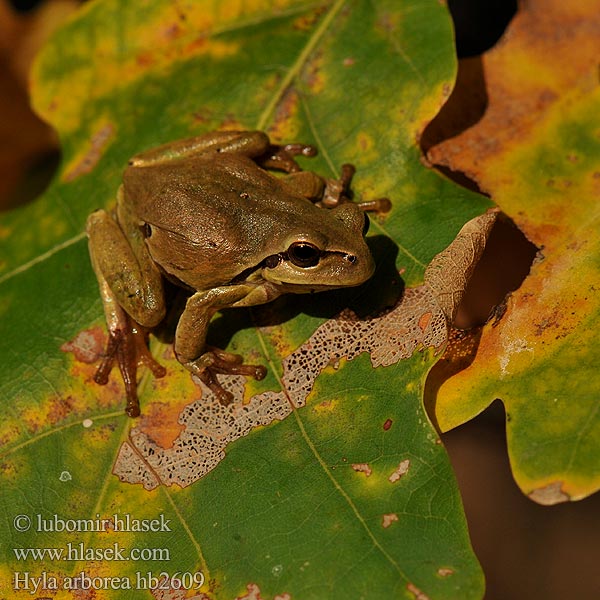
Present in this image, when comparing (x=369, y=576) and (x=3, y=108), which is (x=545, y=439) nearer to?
(x=369, y=576)

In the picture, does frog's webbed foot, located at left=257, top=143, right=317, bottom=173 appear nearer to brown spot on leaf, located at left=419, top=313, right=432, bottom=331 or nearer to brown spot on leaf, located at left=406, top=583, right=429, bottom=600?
brown spot on leaf, located at left=419, top=313, right=432, bottom=331

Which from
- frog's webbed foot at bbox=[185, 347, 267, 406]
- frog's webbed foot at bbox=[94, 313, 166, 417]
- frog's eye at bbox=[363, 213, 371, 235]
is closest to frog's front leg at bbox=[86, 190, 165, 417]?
frog's webbed foot at bbox=[94, 313, 166, 417]

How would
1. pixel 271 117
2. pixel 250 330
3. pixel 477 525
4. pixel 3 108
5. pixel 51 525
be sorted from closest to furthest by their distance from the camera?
1. pixel 51 525
2. pixel 250 330
3. pixel 271 117
4. pixel 477 525
5. pixel 3 108

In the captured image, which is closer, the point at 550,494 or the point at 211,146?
the point at 550,494

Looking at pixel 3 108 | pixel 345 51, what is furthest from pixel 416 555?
pixel 3 108

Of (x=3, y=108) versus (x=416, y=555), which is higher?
(x=3, y=108)

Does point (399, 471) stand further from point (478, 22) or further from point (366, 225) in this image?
point (478, 22)

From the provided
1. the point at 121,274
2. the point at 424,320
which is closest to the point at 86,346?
the point at 121,274
